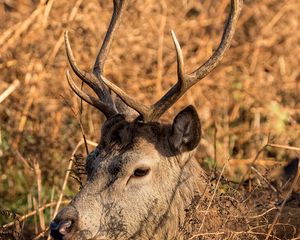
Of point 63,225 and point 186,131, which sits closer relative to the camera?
point 63,225

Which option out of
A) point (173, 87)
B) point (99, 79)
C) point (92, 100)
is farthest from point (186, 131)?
point (99, 79)

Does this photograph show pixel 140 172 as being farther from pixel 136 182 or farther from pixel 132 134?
pixel 132 134

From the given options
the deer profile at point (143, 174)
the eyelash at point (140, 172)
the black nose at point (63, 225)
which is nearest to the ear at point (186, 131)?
the deer profile at point (143, 174)

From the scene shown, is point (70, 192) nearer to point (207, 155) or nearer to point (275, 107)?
point (207, 155)

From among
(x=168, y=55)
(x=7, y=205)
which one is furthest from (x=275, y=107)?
(x=7, y=205)

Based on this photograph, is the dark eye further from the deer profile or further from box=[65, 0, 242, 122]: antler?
box=[65, 0, 242, 122]: antler

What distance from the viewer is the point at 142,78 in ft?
33.2

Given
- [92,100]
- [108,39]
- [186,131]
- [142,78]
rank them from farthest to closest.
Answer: [142,78]
[108,39]
[92,100]
[186,131]

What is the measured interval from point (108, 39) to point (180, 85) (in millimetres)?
1084

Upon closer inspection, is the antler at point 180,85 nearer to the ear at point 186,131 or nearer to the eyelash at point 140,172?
the ear at point 186,131

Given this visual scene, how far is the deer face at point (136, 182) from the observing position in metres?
5.06

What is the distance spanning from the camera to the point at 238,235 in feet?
17.7

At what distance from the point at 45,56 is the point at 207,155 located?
86.4 inches

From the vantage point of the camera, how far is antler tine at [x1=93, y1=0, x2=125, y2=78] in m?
6.01
